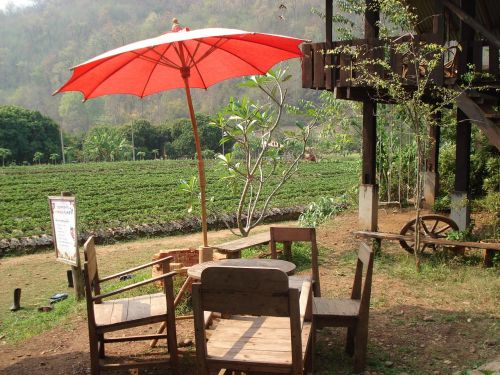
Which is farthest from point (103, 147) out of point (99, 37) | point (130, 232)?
point (99, 37)

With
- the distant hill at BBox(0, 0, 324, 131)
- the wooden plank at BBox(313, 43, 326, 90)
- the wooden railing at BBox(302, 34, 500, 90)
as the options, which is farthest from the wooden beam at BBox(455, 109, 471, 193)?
the distant hill at BBox(0, 0, 324, 131)

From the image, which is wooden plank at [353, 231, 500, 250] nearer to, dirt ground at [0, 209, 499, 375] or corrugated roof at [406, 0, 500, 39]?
dirt ground at [0, 209, 499, 375]

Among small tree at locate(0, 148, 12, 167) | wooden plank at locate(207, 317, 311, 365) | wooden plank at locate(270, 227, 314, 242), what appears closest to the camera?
Result: wooden plank at locate(207, 317, 311, 365)

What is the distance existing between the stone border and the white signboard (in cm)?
602

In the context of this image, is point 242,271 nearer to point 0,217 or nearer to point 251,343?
point 251,343

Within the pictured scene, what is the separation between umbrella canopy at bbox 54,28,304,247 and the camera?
4.32m

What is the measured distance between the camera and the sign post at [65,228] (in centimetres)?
597

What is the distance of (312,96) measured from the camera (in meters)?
75.1

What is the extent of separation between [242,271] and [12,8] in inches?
7156

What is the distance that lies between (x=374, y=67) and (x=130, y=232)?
929 cm

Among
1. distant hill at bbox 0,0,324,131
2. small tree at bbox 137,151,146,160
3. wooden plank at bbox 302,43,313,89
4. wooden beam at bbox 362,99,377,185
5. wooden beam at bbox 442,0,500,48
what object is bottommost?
small tree at bbox 137,151,146,160

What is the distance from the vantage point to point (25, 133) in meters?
50.4

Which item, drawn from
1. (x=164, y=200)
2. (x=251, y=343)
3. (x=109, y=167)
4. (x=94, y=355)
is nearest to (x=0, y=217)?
(x=164, y=200)

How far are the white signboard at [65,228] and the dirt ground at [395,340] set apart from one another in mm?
981
